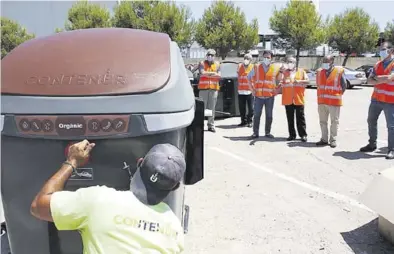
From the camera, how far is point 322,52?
137 feet

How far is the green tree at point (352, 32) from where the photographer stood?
35656mm

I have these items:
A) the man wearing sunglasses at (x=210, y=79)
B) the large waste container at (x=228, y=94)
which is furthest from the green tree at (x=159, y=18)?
the man wearing sunglasses at (x=210, y=79)

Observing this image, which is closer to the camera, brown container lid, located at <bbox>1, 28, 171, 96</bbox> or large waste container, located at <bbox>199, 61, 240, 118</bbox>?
brown container lid, located at <bbox>1, 28, 171, 96</bbox>

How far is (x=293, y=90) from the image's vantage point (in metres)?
7.77

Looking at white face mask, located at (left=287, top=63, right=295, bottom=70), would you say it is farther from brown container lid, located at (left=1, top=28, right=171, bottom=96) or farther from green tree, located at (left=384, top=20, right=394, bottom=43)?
green tree, located at (left=384, top=20, right=394, bottom=43)

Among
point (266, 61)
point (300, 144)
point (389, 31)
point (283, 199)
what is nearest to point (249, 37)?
point (389, 31)

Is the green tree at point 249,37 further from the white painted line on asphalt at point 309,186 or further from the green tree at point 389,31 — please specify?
the white painted line on asphalt at point 309,186

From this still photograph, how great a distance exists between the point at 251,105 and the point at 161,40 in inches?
261

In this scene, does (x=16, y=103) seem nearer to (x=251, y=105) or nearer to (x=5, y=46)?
(x=251, y=105)

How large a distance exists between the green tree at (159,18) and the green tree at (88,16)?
1.49 m

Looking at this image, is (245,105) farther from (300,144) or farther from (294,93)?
(300,144)

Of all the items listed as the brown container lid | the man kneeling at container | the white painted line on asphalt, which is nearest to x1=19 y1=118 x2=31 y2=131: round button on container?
the brown container lid

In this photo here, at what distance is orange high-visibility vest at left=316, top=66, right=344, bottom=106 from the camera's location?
23.5ft

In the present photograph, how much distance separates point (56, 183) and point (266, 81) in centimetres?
633
